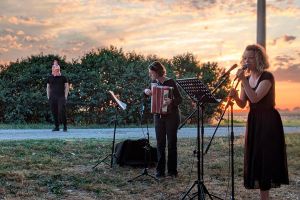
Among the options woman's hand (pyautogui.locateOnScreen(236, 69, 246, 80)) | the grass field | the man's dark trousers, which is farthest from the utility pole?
woman's hand (pyautogui.locateOnScreen(236, 69, 246, 80))

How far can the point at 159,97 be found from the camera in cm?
1014

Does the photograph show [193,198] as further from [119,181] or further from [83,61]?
[83,61]

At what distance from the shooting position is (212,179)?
1103 centimetres

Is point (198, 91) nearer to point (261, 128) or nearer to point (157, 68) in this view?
point (261, 128)

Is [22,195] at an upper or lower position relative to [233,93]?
lower

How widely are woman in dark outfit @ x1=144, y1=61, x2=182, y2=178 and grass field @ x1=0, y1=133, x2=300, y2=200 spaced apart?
0.34m

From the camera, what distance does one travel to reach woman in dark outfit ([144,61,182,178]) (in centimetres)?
1035

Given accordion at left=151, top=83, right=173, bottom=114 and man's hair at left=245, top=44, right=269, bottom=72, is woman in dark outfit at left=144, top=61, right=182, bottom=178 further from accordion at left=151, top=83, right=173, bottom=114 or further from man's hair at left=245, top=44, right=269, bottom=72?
man's hair at left=245, top=44, right=269, bottom=72

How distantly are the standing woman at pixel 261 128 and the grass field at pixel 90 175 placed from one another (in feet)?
7.34

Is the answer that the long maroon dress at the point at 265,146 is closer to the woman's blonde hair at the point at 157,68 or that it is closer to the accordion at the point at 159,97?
the accordion at the point at 159,97

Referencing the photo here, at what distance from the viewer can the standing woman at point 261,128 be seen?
6984 mm

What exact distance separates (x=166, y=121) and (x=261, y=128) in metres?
3.56

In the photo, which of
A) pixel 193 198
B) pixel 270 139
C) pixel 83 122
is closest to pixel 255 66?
pixel 270 139

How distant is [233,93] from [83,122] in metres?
19.3
